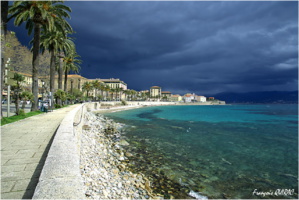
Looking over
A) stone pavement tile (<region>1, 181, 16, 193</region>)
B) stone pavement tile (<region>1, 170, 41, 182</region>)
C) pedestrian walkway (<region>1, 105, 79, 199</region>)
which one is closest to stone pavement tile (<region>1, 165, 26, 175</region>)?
pedestrian walkway (<region>1, 105, 79, 199</region>)

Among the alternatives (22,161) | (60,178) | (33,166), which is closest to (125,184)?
(33,166)

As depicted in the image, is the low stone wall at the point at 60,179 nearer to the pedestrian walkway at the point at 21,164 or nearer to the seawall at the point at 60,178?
the seawall at the point at 60,178

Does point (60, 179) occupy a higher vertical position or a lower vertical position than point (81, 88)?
lower

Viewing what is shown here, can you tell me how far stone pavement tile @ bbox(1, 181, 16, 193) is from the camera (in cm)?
326

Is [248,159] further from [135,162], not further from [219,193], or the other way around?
[135,162]

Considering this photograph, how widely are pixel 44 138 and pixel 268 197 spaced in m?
10.9

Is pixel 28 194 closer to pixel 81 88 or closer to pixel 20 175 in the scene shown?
pixel 20 175

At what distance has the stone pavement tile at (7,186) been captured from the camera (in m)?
3.26

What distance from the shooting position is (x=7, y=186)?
3.38m

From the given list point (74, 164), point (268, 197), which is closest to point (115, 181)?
point (74, 164)

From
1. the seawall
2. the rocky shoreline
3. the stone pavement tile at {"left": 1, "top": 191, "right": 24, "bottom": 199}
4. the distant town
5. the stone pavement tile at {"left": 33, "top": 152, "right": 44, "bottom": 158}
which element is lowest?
the rocky shoreline

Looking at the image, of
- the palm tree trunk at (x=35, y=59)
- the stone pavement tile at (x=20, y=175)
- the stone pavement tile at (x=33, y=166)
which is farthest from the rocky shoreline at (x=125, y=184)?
the palm tree trunk at (x=35, y=59)

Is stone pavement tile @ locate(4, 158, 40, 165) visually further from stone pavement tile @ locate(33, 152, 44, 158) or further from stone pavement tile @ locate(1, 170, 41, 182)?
stone pavement tile @ locate(1, 170, 41, 182)

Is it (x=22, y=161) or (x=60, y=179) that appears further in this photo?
(x=22, y=161)
